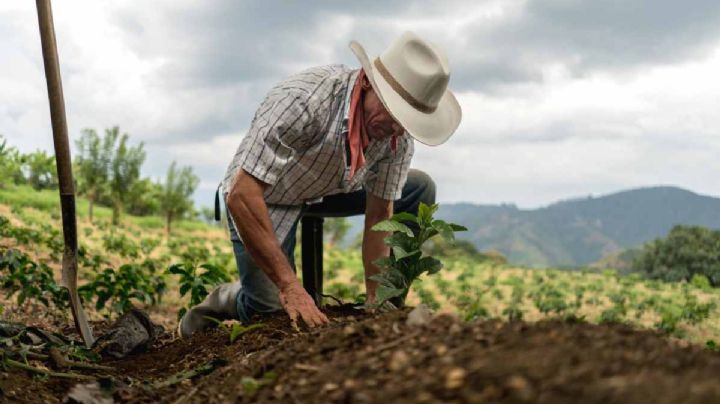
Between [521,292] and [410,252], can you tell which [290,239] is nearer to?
[410,252]

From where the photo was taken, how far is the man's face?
356 centimetres

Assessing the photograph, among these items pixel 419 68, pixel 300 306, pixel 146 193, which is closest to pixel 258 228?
pixel 300 306

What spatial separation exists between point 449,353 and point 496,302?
30.1 ft

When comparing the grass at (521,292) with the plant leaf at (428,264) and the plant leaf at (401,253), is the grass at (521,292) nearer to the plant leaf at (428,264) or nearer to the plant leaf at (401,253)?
the plant leaf at (428,264)

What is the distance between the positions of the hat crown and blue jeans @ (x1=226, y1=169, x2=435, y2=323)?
1.17 m

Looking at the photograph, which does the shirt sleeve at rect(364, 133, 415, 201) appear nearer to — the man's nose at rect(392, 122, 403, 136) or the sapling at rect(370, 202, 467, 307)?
the man's nose at rect(392, 122, 403, 136)

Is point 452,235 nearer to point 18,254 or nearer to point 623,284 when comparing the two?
point 18,254

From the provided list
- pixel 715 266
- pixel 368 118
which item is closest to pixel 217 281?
pixel 368 118

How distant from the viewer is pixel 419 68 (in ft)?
11.5

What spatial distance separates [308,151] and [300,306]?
895mm

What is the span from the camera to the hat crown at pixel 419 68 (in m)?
3.48

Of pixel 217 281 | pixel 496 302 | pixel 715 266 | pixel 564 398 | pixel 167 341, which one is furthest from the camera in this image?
pixel 715 266

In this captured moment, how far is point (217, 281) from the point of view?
5441 mm

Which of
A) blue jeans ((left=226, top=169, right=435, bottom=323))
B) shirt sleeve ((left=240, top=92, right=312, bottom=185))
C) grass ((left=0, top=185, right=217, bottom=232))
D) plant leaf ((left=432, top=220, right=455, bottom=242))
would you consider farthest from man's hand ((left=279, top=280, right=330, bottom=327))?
grass ((left=0, top=185, right=217, bottom=232))
